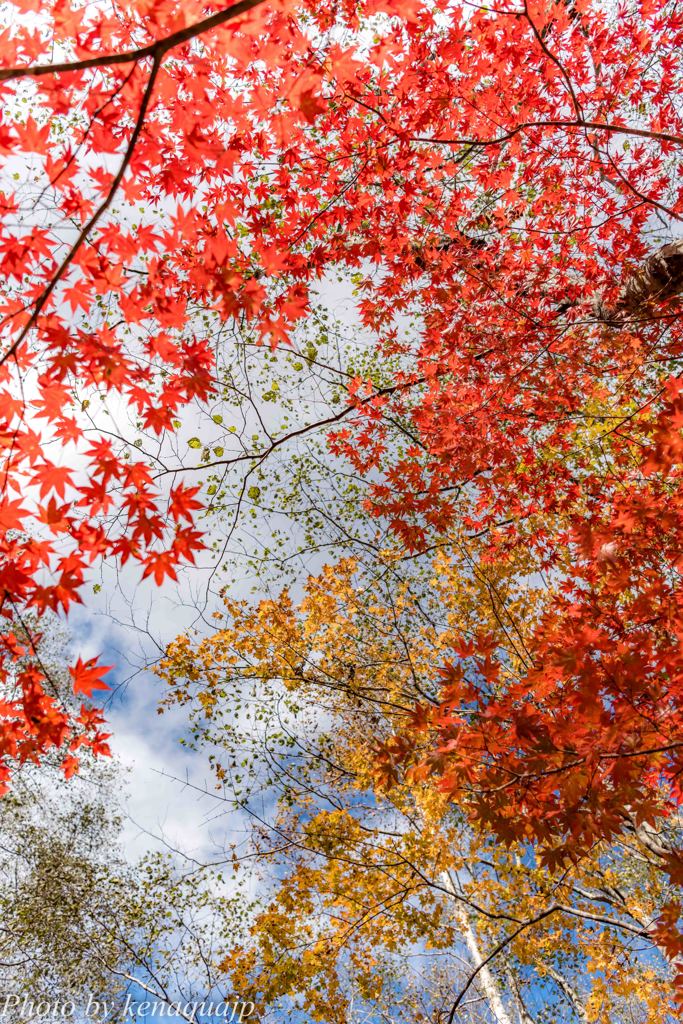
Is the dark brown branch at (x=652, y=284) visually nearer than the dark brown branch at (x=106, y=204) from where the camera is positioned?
No

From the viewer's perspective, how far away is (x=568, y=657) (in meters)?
2.80

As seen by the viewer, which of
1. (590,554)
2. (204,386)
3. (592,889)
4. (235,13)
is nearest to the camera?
(235,13)

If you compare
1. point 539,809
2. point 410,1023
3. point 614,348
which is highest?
point 614,348

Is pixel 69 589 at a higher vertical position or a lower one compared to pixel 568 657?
higher

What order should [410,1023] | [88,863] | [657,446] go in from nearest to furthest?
[657,446]
[410,1023]
[88,863]

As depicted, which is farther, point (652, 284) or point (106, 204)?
point (652, 284)

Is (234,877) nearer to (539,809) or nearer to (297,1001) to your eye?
(297,1001)

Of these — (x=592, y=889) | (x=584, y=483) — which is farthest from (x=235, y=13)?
(x=592, y=889)

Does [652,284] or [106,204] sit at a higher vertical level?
[652,284]

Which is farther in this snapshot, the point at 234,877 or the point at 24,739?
the point at 234,877

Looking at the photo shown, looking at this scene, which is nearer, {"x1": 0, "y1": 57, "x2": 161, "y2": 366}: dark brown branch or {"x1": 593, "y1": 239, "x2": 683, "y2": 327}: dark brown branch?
{"x1": 0, "y1": 57, "x2": 161, "y2": 366}: dark brown branch

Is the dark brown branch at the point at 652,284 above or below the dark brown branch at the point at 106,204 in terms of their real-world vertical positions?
above

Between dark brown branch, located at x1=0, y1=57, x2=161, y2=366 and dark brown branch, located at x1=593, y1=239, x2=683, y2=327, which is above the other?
dark brown branch, located at x1=593, y1=239, x2=683, y2=327

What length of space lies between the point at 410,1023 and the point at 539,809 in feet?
26.9
